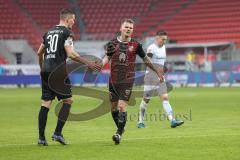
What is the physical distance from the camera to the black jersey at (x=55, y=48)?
432 inches

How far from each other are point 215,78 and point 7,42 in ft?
54.6

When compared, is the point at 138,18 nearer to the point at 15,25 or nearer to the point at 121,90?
the point at 15,25

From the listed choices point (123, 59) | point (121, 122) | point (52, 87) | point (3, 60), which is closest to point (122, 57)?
point (123, 59)

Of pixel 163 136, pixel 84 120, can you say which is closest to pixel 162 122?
pixel 84 120

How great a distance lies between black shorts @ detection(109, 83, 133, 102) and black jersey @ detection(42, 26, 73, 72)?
1.09 meters

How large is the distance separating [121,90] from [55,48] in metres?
1.42

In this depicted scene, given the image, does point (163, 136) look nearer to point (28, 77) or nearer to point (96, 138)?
point (96, 138)

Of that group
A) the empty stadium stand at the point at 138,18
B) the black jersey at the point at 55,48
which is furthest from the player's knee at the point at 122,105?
the empty stadium stand at the point at 138,18

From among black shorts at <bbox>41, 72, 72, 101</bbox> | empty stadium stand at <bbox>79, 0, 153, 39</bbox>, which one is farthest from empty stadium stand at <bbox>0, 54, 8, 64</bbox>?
black shorts at <bbox>41, 72, 72, 101</bbox>

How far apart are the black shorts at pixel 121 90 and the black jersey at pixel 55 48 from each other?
1093 mm

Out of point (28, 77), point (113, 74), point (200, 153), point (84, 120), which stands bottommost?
point (28, 77)

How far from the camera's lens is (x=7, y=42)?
Answer: 49375 mm

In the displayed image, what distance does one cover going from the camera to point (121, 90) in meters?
11.4

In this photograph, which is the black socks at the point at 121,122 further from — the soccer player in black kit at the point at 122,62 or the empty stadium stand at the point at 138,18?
the empty stadium stand at the point at 138,18
